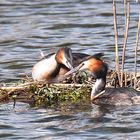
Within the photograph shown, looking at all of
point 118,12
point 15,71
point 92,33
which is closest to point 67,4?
point 118,12

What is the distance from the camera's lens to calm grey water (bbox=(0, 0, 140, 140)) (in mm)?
10203

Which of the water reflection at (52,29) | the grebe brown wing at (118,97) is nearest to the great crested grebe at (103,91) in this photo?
the grebe brown wing at (118,97)

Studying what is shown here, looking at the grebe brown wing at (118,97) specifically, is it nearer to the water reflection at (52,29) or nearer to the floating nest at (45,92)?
the floating nest at (45,92)

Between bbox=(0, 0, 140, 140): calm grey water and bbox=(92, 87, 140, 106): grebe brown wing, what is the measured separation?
14 cm

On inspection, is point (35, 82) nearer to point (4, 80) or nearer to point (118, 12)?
point (4, 80)

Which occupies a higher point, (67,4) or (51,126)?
(67,4)

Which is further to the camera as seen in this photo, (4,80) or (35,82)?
(4,80)

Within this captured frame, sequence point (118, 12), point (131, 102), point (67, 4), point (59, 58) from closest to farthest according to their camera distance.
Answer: point (131, 102) → point (59, 58) → point (118, 12) → point (67, 4)

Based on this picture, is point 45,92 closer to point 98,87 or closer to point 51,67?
point 98,87

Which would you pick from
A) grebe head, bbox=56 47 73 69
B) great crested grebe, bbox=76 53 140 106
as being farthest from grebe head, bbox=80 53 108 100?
grebe head, bbox=56 47 73 69

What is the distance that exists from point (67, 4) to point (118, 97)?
10.3 m

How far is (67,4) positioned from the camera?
2153cm

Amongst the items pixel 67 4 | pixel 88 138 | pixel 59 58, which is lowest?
pixel 88 138

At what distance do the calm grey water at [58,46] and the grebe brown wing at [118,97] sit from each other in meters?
0.14
